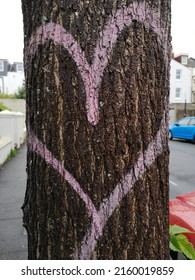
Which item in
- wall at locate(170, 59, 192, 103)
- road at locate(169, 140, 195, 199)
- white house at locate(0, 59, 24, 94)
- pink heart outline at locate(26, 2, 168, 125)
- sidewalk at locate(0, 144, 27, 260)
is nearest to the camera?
pink heart outline at locate(26, 2, 168, 125)

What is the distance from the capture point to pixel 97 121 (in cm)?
111

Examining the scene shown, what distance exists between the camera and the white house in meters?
47.9

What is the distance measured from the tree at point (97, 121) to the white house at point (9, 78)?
4834 centimetres

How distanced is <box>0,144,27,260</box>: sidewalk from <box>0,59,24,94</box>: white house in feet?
138

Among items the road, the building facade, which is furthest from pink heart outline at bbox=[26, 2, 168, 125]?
the building facade

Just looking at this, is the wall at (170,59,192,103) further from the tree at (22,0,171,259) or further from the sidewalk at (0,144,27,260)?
the tree at (22,0,171,259)

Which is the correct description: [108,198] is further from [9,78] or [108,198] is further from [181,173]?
[9,78]

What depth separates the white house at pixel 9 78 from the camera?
4788 cm

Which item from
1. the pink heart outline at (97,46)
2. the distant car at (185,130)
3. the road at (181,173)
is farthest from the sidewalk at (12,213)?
the distant car at (185,130)

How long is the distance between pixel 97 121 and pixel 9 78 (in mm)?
49906

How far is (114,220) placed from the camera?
1.17 m

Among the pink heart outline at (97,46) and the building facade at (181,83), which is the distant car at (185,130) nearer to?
A: the pink heart outline at (97,46)
